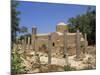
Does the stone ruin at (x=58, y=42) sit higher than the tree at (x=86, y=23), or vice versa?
the tree at (x=86, y=23)

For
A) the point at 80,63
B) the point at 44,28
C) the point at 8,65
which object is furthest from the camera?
the point at 80,63

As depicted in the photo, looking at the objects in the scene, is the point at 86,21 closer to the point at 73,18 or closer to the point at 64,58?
the point at 73,18

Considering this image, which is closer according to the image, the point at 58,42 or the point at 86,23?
the point at 58,42

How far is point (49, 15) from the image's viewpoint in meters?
3.33

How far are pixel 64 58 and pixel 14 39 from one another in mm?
818

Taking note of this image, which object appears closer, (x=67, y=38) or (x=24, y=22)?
(x=24, y=22)

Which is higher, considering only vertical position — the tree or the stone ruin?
the tree

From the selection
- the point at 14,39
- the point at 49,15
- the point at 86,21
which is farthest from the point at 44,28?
the point at 86,21

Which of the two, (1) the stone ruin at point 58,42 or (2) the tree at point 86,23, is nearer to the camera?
(1) the stone ruin at point 58,42

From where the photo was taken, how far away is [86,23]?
3.55m

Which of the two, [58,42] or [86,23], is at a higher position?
[86,23]

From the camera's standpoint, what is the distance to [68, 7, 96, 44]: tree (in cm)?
345

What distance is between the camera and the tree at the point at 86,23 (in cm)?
345

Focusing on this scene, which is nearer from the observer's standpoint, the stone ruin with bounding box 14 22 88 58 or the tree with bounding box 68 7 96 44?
the stone ruin with bounding box 14 22 88 58
